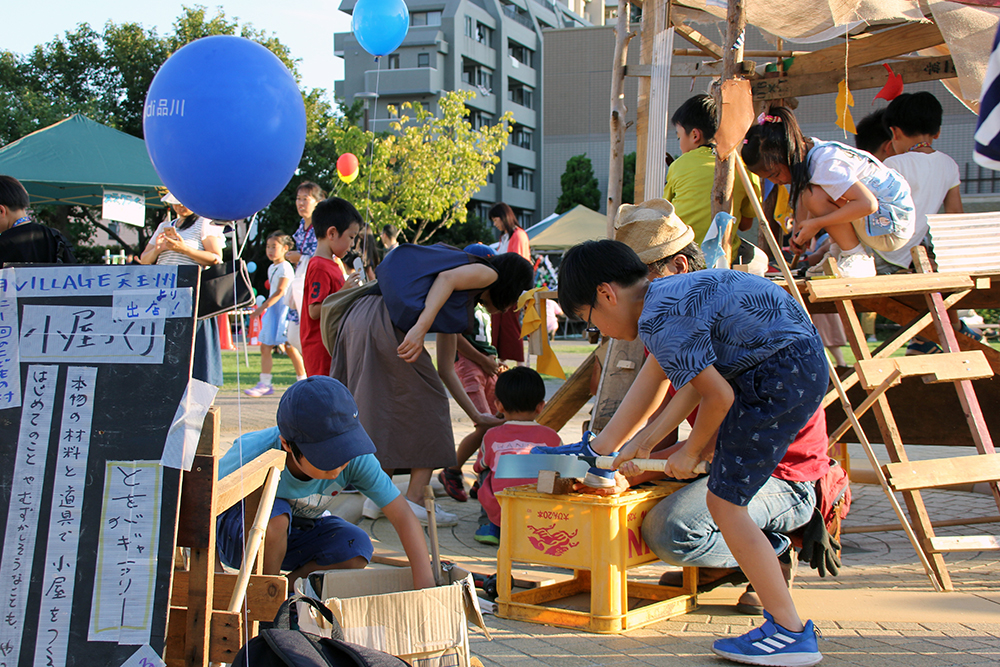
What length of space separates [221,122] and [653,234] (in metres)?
1.95

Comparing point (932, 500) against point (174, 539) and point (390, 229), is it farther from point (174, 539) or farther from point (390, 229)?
point (390, 229)

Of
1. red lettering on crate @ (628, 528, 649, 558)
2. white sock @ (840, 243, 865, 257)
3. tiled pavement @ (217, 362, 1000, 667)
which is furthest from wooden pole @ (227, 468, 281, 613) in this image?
white sock @ (840, 243, 865, 257)

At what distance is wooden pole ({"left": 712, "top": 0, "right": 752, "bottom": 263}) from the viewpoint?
A: 420 centimetres

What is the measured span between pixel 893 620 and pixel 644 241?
1.82 metres

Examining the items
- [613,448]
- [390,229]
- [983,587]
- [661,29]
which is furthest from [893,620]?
[390,229]

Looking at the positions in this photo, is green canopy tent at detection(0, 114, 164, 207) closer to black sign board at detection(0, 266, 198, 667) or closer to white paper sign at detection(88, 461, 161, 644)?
black sign board at detection(0, 266, 198, 667)

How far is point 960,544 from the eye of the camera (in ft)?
11.7

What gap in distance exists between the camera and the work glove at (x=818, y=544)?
3318 mm

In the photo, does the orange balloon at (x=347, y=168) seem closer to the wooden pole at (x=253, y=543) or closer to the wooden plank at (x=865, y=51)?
the wooden plank at (x=865, y=51)

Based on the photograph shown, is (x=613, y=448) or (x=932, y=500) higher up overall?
(x=613, y=448)

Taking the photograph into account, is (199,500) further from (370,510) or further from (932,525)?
(932,525)

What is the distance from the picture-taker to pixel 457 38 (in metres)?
40.2

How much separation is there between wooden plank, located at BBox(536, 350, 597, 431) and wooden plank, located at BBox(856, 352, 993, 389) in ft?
5.92

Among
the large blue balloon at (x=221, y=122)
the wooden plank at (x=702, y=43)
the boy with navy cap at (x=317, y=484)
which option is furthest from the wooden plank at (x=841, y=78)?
the boy with navy cap at (x=317, y=484)
